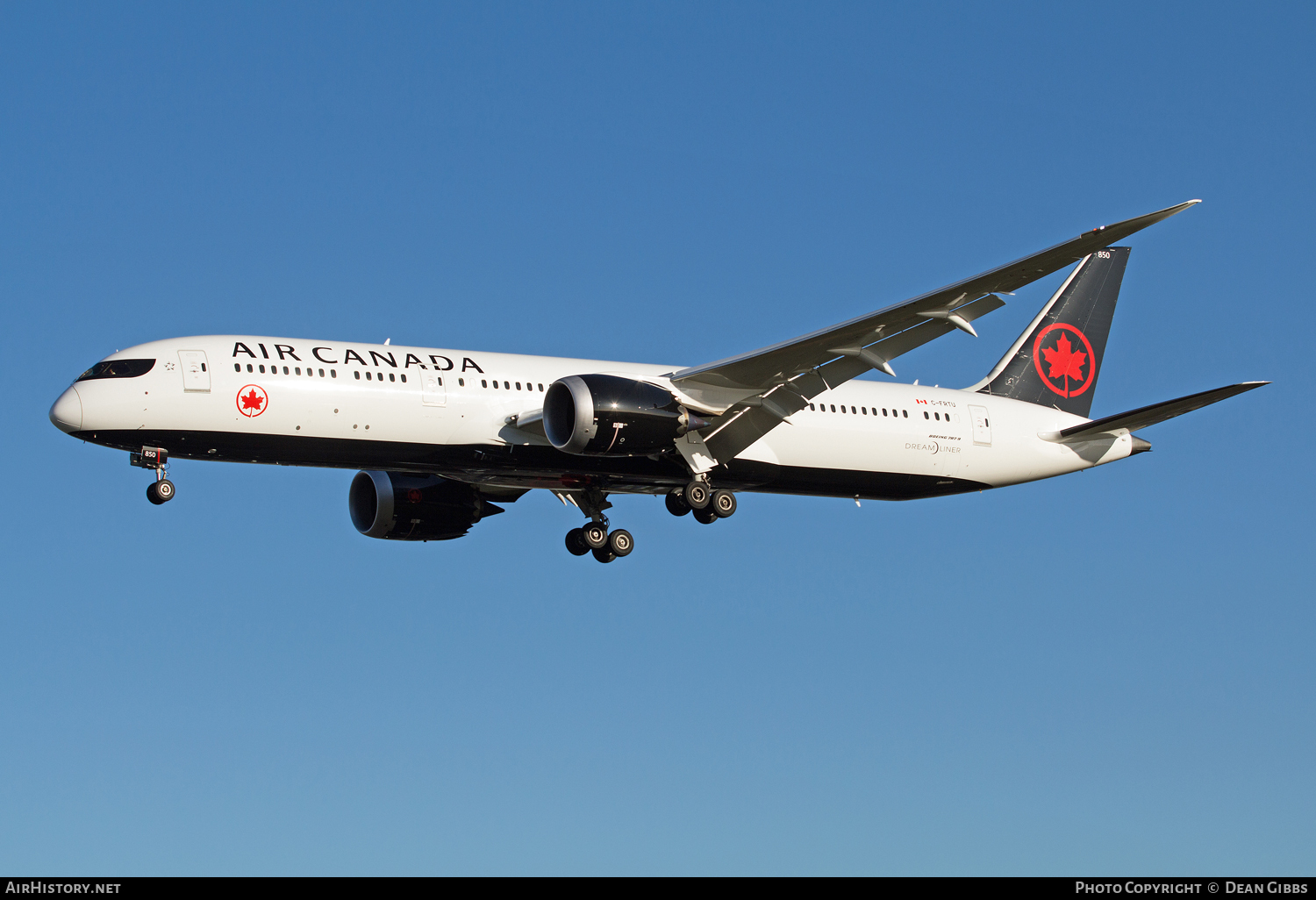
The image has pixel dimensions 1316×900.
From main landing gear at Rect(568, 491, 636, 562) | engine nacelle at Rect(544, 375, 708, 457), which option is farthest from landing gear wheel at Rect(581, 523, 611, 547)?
engine nacelle at Rect(544, 375, 708, 457)

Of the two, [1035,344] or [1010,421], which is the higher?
[1035,344]

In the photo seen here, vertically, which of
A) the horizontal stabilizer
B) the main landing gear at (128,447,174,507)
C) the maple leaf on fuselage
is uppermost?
the maple leaf on fuselage

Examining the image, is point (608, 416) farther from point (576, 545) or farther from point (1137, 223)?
point (1137, 223)

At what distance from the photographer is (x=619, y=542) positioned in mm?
41531

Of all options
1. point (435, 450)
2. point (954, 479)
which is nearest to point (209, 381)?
point (435, 450)

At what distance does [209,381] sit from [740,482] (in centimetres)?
1416

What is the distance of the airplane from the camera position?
34.5 m

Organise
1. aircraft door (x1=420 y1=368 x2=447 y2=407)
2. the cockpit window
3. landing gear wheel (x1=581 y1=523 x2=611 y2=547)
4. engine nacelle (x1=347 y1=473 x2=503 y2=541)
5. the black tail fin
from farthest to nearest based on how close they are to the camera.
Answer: the black tail fin < engine nacelle (x1=347 y1=473 x2=503 y2=541) < landing gear wheel (x1=581 y1=523 x2=611 y2=547) < aircraft door (x1=420 y1=368 x2=447 y2=407) < the cockpit window

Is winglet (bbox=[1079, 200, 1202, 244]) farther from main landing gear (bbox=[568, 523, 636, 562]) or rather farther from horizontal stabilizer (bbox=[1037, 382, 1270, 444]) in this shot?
main landing gear (bbox=[568, 523, 636, 562])

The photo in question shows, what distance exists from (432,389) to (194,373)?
5.48m

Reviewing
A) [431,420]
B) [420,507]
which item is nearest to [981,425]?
[420,507]

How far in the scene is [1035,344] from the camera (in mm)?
47219

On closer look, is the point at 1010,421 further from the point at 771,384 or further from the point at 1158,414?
the point at 771,384
